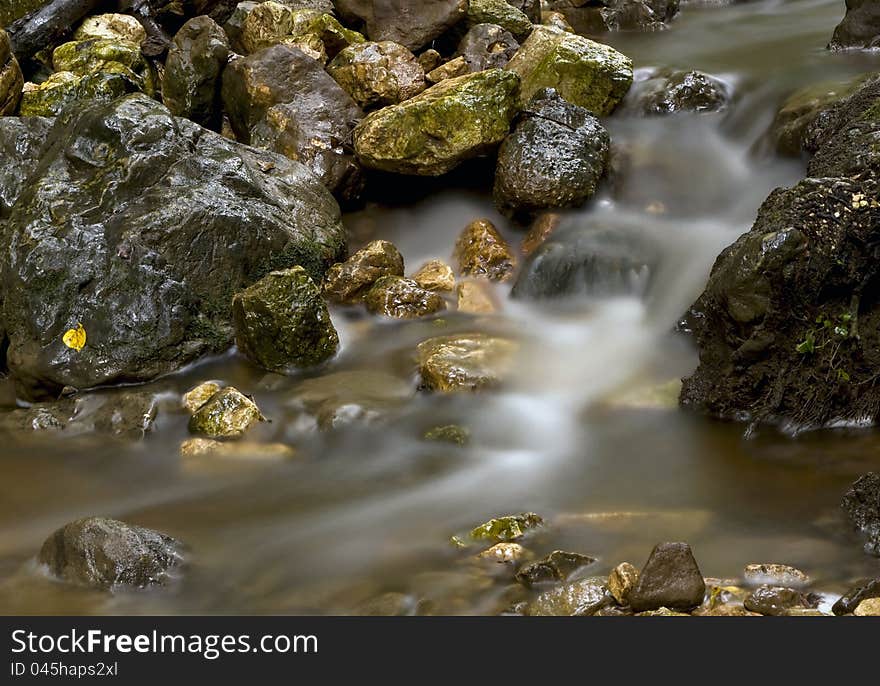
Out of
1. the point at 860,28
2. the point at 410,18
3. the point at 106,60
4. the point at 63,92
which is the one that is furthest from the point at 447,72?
the point at 860,28

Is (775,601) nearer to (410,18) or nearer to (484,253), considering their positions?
(484,253)

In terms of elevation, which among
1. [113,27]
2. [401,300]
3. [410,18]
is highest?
[113,27]

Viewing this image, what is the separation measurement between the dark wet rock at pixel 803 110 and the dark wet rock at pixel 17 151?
639 cm

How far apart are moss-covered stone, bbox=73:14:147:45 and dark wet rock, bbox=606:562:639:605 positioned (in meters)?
9.60

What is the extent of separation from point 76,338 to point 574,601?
4488 millimetres

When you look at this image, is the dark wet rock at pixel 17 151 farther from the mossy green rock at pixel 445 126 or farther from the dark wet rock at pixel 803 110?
the dark wet rock at pixel 803 110

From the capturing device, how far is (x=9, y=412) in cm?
688

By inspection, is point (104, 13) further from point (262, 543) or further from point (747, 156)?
point (262, 543)

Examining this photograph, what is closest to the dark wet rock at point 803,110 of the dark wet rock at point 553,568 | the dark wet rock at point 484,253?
the dark wet rock at point 484,253

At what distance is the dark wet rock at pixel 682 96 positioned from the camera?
9.82 metres

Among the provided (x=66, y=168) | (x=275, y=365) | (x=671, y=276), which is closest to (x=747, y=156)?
(x=671, y=276)

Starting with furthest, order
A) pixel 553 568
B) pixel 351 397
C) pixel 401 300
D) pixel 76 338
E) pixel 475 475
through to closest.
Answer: pixel 401 300 < pixel 76 338 < pixel 351 397 < pixel 475 475 < pixel 553 568

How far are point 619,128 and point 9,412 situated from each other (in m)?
6.07

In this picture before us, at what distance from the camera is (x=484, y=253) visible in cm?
847
